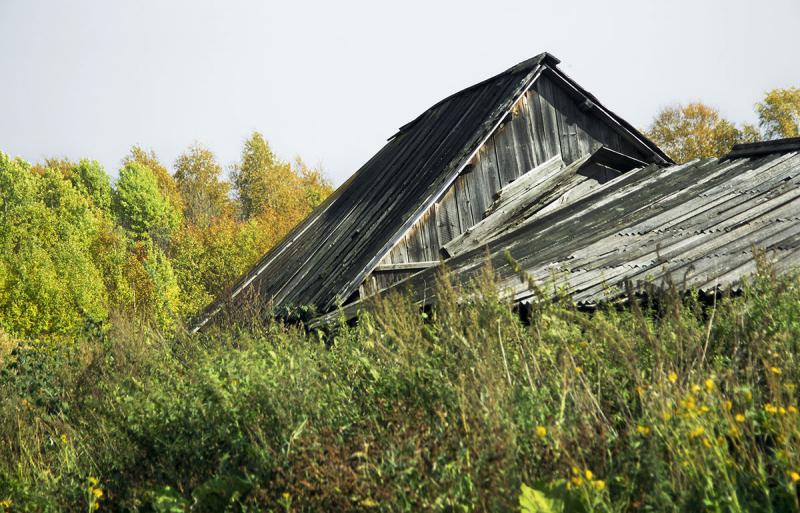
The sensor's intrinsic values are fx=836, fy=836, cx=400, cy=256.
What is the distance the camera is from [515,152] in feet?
42.1

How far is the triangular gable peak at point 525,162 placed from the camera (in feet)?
38.4

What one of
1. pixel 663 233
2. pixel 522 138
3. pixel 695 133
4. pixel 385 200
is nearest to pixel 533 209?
pixel 522 138

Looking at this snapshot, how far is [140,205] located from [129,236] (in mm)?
2748

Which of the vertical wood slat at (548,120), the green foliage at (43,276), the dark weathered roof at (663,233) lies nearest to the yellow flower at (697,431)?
the dark weathered roof at (663,233)

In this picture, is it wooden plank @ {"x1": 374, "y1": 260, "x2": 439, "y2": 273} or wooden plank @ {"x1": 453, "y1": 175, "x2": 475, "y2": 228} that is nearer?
wooden plank @ {"x1": 374, "y1": 260, "x2": 439, "y2": 273}

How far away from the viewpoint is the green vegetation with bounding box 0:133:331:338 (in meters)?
31.4

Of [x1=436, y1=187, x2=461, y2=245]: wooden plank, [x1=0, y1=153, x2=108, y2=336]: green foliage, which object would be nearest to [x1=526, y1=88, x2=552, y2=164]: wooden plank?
[x1=436, y1=187, x2=461, y2=245]: wooden plank

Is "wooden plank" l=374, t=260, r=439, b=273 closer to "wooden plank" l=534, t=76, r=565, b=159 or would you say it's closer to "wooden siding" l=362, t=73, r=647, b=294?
"wooden siding" l=362, t=73, r=647, b=294

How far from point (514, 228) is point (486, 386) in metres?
8.14

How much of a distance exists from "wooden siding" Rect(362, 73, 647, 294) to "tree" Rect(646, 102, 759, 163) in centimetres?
3586

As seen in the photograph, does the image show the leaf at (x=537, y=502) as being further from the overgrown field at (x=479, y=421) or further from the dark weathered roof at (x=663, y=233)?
the dark weathered roof at (x=663, y=233)

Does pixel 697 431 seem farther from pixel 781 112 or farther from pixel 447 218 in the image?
pixel 781 112

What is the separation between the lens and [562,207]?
11977mm

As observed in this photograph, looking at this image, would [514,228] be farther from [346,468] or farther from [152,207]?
[152,207]
